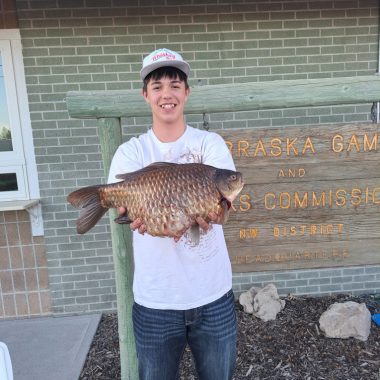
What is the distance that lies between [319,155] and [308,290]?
230cm

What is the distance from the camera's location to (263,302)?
3.68 m

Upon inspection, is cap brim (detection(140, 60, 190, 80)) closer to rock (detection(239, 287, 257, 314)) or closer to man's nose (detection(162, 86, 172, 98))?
man's nose (detection(162, 86, 172, 98))

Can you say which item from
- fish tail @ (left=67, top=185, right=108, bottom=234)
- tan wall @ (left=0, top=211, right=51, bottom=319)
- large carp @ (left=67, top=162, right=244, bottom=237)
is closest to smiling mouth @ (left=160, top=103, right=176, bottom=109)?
large carp @ (left=67, top=162, right=244, bottom=237)

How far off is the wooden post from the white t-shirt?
54 cm

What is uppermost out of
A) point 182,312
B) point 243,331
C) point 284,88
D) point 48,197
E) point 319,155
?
point 284,88

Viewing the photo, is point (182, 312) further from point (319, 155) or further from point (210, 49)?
point (210, 49)

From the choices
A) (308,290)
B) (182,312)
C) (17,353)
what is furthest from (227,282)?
(308,290)

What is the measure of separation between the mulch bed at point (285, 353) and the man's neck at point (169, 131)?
2.00 meters

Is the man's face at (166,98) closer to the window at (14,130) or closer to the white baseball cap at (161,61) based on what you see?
the white baseball cap at (161,61)

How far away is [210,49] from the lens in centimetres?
365

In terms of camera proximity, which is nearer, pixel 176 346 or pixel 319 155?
pixel 176 346

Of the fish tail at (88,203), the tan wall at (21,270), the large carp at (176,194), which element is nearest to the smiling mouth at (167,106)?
the large carp at (176,194)

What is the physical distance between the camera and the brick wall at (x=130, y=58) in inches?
139

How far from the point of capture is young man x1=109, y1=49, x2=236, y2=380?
1557mm
